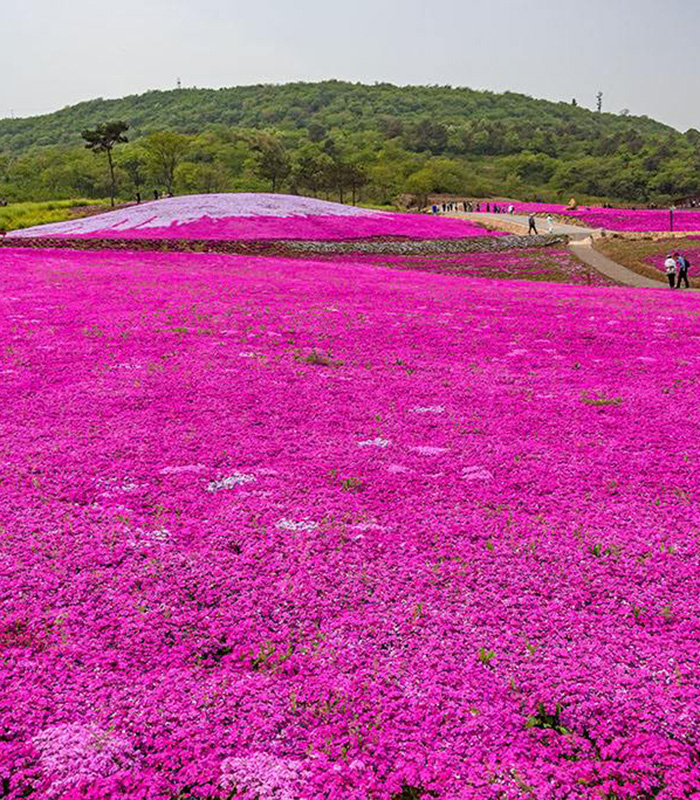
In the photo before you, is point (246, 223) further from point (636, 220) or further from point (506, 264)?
point (636, 220)

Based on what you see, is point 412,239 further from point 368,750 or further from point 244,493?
point 368,750

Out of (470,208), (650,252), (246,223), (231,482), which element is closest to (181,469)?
(231,482)

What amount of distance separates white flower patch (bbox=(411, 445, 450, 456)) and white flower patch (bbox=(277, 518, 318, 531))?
2.81 m

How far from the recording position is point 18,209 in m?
69.2

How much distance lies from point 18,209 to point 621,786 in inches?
3100

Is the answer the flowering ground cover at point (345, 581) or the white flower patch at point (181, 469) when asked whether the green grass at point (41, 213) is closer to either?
the flowering ground cover at point (345, 581)

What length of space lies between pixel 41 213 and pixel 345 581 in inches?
2780

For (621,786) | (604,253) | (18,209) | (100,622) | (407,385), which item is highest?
(18,209)

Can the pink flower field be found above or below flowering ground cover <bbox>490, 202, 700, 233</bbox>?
below

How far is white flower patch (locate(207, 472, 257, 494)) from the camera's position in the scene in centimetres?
853

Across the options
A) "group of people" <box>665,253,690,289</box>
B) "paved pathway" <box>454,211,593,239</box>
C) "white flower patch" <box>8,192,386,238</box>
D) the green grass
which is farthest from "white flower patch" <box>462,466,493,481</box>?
the green grass

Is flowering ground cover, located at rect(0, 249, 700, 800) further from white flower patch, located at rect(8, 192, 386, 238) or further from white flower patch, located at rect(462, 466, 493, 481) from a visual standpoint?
white flower patch, located at rect(8, 192, 386, 238)

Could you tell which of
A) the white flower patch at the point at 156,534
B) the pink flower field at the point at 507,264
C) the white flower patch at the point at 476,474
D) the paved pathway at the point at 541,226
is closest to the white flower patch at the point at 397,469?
the white flower patch at the point at 476,474

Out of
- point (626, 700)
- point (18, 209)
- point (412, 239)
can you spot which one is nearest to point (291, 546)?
point (626, 700)
